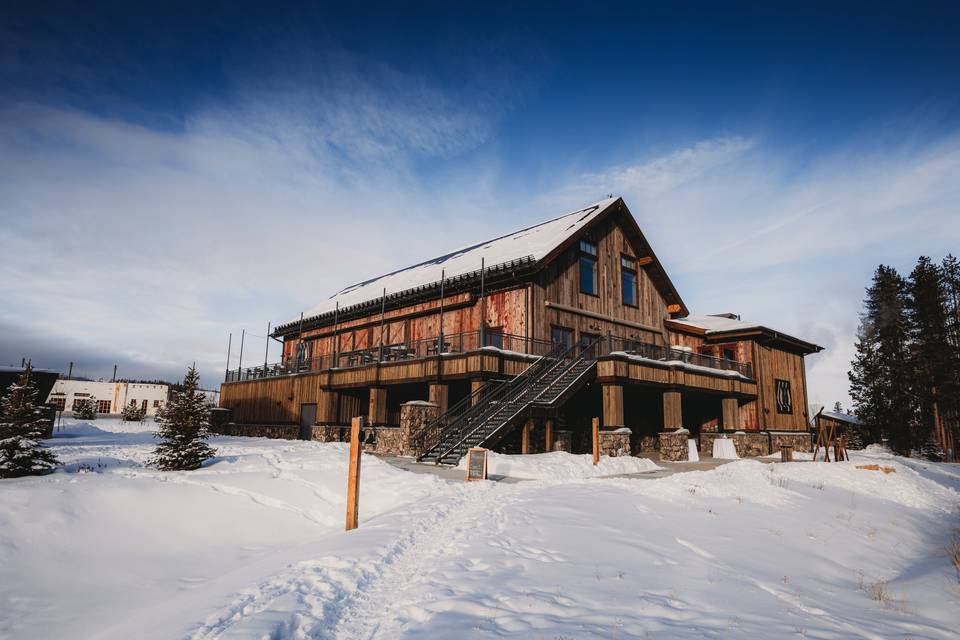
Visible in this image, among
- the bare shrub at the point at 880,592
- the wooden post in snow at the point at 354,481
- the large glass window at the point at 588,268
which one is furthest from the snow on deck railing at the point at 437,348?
the bare shrub at the point at 880,592

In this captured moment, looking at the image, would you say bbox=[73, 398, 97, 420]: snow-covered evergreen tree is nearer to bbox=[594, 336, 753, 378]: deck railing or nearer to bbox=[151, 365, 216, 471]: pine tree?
bbox=[151, 365, 216, 471]: pine tree

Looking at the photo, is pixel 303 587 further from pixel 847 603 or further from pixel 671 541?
pixel 847 603

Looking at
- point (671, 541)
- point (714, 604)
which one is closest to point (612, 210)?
point (671, 541)

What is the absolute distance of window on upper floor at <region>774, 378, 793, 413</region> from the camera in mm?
32375

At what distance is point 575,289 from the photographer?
1063 inches

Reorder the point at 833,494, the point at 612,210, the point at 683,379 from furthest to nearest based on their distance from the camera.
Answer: the point at 612,210 → the point at 683,379 → the point at 833,494

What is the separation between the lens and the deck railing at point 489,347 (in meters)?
23.9

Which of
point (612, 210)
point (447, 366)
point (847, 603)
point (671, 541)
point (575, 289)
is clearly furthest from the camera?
point (612, 210)

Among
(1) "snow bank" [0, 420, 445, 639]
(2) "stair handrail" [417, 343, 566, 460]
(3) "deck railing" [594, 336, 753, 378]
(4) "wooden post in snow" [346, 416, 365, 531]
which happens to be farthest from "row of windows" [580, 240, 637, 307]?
(4) "wooden post in snow" [346, 416, 365, 531]

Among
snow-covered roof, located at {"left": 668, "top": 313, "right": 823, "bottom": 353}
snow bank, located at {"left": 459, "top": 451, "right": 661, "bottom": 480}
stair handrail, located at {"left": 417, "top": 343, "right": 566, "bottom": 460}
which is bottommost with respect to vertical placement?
snow bank, located at {"left": 459, "top": 451, "right": 661, "bottom": 480}

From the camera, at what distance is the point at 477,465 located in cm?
1455

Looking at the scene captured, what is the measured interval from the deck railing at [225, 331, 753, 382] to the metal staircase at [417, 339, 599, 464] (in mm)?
1434

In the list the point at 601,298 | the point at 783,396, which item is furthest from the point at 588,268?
the point at 783,396

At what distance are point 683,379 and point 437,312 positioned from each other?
1211cm
